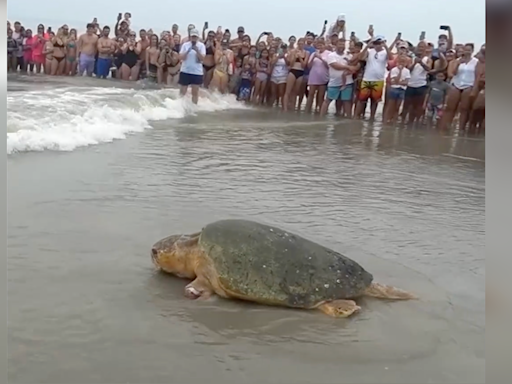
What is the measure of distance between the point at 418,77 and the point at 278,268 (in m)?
2.58

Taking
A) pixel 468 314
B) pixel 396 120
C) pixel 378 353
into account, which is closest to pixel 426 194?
pixel 468 314

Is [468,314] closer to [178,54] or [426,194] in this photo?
[426,194]

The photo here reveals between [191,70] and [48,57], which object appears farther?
[48,57]

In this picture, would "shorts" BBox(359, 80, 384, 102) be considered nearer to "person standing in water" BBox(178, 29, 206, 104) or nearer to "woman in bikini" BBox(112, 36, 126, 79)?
"person standing in water" BBox(178, 29, 206, 104)

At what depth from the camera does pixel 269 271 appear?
127 centimetres

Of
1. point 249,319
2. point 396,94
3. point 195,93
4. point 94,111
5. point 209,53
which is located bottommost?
point 249,319

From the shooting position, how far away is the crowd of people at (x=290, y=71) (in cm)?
290

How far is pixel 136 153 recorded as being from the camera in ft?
7.50

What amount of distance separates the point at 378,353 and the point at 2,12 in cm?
83

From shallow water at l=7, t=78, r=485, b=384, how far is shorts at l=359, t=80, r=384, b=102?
689mm

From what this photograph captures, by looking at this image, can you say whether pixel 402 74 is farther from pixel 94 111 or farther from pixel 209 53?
pixel 94 111

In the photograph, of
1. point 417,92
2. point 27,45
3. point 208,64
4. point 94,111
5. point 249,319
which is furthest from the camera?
point 417,92

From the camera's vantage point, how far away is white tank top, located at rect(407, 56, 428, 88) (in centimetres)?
346

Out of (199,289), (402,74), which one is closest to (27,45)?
(199,289)
